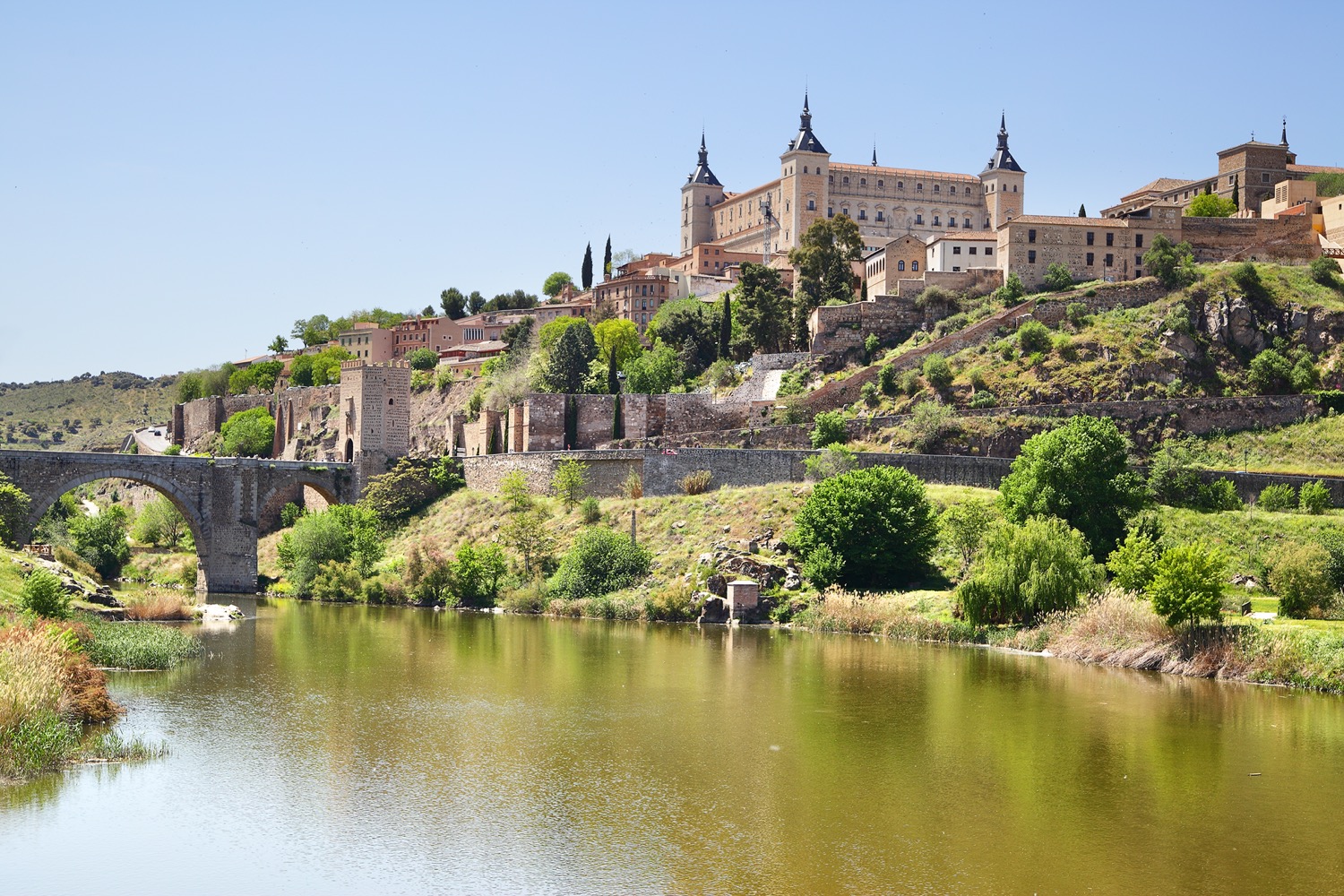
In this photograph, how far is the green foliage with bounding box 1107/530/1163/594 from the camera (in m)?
34.3

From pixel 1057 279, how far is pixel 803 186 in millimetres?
29828

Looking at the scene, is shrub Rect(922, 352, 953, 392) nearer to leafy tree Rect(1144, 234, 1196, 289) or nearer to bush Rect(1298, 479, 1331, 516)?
leafy tree Rect(1144, 234, 1196, 289)

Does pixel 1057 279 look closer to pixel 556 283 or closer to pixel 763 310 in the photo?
pixel 763 310

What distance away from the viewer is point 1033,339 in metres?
61.8

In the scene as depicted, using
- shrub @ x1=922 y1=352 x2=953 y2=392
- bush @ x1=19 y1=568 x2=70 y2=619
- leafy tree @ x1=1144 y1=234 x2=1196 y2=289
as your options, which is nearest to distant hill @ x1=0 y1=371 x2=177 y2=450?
shrub @ x1=922 y1=352 x2=953 y2=392

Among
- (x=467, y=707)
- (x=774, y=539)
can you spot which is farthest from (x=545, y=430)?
(x=467, y=707)

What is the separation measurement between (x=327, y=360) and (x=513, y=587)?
5777cm

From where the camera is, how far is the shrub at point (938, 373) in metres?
60.4

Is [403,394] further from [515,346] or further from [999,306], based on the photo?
[999,306]

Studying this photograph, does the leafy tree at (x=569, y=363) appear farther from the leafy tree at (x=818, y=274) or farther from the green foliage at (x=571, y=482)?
the green foliage at (x=571, y=482)

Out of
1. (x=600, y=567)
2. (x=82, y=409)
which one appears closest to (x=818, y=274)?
(x=600, y=567)

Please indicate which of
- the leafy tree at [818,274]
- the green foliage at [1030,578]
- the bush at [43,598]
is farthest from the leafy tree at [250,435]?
the green foliage at [1030,578]

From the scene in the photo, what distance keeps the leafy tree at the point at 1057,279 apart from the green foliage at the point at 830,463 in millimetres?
22189

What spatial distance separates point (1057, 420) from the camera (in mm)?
54406
